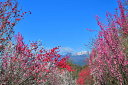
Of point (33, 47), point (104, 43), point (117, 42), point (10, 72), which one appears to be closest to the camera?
point (117, 42)

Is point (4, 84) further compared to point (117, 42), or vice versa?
point (4, 84)

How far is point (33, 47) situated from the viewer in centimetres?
1069

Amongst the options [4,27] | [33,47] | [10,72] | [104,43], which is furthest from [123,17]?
[33,47]

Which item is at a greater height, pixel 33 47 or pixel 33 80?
pixel 33 47

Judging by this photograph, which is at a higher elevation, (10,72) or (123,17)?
(123,17)

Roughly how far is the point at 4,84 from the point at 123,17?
5199 mm

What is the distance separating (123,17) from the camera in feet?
23.3

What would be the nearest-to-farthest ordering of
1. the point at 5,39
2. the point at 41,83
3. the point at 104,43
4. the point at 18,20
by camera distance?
1. the point at 104,43
2. the point at 5,39
3. the point at 18,20
4. the point at 41,83

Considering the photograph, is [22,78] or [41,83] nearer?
[22,78]

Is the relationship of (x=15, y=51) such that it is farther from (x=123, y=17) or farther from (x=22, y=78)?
(x=123, y=17)

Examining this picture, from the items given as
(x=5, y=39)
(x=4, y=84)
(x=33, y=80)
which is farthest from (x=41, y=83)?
(x=5, y=39)

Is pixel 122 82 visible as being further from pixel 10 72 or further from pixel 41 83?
pixel 41 83

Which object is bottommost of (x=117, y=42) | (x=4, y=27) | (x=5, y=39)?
(x=117, y=42)

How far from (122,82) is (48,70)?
6.20m
